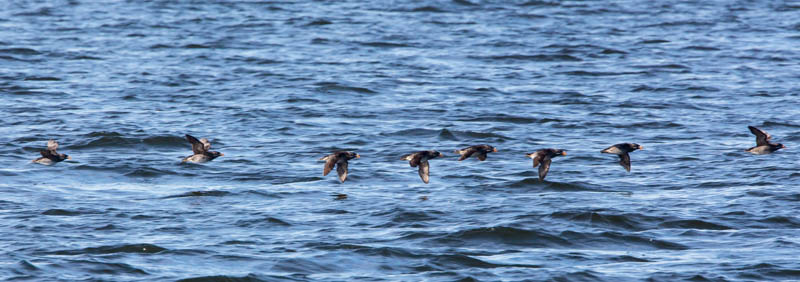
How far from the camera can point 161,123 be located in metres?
27.6

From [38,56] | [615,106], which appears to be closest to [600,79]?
[615,106]

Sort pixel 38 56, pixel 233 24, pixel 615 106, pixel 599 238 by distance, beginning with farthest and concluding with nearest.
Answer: pixel 233 24
pixel 38 56
pixel 615 106
pixel 599 238

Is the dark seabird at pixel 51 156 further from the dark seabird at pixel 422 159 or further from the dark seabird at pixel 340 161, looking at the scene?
the dark seabird at pixel 422 159

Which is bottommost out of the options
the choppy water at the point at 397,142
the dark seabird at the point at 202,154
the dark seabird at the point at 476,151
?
the choppy water at the point at 397,142

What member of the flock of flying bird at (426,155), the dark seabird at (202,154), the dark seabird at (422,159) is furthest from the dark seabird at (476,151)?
the dark seabird at (202,154)

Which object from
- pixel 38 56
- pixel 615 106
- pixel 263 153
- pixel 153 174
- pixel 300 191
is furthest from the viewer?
pixel 38 56

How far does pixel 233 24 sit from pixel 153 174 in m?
24.8

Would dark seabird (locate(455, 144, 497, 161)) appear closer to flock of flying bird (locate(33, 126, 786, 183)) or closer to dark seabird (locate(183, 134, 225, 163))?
flock of flying bird (locate(33, 126, 786, 183))

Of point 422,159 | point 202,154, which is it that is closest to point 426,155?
point 422,159

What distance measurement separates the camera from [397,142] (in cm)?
2567

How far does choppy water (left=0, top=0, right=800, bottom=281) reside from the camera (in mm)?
16656

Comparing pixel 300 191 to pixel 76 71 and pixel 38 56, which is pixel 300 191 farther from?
pixel 38 56

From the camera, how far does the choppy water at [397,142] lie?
16.7 m

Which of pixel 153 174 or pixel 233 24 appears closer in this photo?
pixel 153 174
